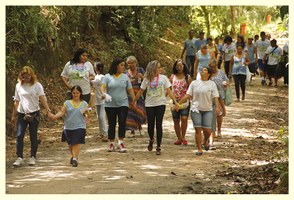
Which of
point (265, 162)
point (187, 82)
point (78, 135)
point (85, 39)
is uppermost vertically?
point (85, 39)

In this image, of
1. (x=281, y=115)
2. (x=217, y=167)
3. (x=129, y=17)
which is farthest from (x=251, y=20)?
(x=217, y=167)

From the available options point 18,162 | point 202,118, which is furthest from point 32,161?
point 202,118

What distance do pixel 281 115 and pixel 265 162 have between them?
738 cm

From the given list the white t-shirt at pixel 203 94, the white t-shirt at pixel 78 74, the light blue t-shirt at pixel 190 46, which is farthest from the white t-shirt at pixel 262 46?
the white t-shirt at pixel 203 94

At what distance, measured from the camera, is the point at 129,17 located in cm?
2409

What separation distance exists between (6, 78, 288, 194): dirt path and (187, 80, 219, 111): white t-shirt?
963 mm

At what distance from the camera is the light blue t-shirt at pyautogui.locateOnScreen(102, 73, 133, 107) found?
11938 mm

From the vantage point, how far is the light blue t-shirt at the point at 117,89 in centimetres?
1194

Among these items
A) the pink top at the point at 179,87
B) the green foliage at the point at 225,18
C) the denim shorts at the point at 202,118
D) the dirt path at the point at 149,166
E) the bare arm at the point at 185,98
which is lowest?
the dirt path at the point at 149,166

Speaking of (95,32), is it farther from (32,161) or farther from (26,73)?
(32,161)

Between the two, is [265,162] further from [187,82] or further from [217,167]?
[187,82]

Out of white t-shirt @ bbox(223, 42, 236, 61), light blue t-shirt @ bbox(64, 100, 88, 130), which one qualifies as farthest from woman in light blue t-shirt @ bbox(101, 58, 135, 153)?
white t-shirt @ bbox(223, 42, 236, 61)

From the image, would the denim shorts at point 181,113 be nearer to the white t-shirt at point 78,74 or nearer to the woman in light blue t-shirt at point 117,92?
the woman in light blue t-shirt at point 117,92

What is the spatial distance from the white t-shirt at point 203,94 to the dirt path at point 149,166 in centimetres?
96
